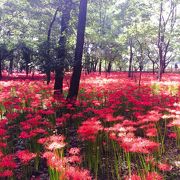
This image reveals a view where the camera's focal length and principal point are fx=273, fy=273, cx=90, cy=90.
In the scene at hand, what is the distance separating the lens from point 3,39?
3002 centimetres

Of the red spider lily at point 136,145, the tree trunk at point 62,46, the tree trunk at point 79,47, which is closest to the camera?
the red spider lily at point 136,145

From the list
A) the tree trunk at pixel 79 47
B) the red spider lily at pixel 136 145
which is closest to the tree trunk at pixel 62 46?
the tree trunk at pixel 79 47

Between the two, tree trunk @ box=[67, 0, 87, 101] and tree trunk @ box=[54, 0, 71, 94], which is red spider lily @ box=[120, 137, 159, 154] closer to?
tree trunk @ box=[67, 0, 87, 101]

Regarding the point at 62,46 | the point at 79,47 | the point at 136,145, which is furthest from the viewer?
the point at 62,46

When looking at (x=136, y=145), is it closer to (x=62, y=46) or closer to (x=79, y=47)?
(x=79, y=47)

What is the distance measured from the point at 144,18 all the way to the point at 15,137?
69.6ft

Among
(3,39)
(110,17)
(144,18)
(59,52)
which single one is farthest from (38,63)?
(110,17)

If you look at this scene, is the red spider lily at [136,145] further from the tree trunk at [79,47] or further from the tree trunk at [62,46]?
the tree trunk at [62,46]

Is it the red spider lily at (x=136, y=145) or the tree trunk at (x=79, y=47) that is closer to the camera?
the red spider lily at (x=136, y=145)

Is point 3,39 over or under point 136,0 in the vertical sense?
under

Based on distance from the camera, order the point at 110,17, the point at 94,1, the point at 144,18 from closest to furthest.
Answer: the point at 94,1 < the point at 144,18 < the point at 110,17

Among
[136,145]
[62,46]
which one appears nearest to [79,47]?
[62,46]

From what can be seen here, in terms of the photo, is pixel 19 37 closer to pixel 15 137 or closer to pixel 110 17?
pixel 110 17

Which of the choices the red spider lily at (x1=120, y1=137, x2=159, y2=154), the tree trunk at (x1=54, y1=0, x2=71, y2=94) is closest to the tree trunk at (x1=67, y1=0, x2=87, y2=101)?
the tree trunk at (x1=54, y1=0, x2=71, y2=94)
